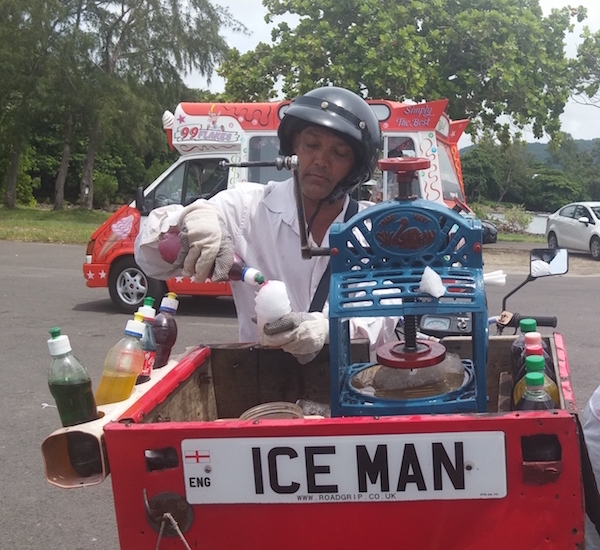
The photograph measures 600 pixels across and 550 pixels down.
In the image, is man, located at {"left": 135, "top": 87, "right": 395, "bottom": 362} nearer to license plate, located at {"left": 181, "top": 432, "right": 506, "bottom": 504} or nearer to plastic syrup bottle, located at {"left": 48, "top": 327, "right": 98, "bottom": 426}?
plastic syrup bottle, located at {"left": 48, "top": 327, "right": 98, "bottom": 426}

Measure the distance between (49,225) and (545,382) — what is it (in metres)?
21.6

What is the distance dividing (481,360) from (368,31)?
1750 centimetres

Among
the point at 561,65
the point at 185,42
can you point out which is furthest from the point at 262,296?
the point at 185,42

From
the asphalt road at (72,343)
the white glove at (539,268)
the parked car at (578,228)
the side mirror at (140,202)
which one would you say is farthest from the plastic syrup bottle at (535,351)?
the parked car at (578,228)

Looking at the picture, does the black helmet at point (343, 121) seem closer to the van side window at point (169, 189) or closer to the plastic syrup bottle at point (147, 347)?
the plastic syrup bottle at point (147, 347)

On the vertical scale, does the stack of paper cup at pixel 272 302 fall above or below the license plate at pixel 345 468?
above

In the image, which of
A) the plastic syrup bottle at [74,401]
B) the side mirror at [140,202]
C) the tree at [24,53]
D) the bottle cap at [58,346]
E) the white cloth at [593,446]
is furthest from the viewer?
the tree at [24,53]

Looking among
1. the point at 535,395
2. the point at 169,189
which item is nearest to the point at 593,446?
the point at 535,395

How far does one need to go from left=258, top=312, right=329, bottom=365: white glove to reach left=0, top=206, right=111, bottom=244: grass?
1692 centimetres

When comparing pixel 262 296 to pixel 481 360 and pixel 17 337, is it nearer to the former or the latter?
pixel 481 360

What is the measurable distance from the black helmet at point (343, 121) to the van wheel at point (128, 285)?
704cm

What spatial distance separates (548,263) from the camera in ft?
8.76

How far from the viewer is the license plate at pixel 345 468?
1.54 meters

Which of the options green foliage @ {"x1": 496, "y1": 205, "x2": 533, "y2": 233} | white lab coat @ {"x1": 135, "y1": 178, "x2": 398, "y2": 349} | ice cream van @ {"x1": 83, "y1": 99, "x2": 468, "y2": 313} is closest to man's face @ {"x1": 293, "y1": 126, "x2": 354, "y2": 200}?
white lab coat @ {"x1": 135, "y1": 178, "x2": 398, "y2": 349}
